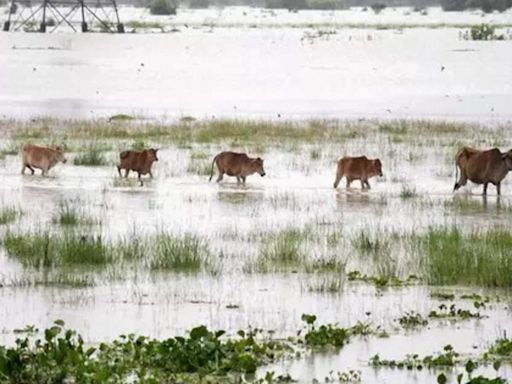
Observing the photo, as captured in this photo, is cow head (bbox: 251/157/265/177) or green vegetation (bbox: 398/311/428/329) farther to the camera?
cow head (bbox: 251/157/265/177)

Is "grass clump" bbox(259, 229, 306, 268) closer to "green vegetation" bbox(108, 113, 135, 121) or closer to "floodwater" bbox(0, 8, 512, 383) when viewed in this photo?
"floodwater" bbox(0, 8, 512, 383)

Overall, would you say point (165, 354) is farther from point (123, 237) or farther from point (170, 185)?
point (170, 185)

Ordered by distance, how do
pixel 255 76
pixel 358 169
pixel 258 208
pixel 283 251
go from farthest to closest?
pixel 255 76 < pixel 358 169 < pixel 258 208 < pixel 283 251

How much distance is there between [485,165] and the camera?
17844 millimetres

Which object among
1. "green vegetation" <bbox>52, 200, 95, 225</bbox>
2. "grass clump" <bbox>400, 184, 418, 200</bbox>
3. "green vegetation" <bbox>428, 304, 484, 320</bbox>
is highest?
"green vegetation" <bbox>52, 200, 95, 225</bbox>

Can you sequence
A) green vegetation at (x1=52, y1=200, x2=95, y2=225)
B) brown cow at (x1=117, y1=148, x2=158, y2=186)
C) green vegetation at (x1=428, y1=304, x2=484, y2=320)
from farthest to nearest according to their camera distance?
brown cow at (x1=117, y1=148, x2=158, y2=186), green vegetation at (x1=52, y1=200, x2=95, y2=225), green vegetation at (x1=428, y1=304, x2=484, y2=320)

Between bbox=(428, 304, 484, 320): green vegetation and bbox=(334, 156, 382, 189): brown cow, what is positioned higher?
bbox=(334, 156, 382, 189): brown cow

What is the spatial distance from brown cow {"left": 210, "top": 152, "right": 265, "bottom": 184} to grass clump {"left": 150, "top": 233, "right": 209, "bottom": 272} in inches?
225

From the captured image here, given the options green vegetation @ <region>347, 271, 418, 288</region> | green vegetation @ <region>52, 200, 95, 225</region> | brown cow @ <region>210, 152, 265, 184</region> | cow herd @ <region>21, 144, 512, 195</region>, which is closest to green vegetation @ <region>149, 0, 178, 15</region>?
cow herd @ <region>21, 144, 512, 195</region>

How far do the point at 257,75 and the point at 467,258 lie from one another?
129 ft

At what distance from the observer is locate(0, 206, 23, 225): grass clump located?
15341mm

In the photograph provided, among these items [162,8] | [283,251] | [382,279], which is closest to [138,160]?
[283,251]

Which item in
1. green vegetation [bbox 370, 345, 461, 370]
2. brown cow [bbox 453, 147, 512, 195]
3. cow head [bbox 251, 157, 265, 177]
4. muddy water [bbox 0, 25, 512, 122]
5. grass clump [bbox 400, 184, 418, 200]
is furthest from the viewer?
muddy water [bbox 0, 25, 512, 122]

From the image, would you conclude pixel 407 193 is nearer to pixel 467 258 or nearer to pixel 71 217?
pixel 71 217
